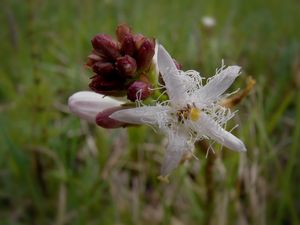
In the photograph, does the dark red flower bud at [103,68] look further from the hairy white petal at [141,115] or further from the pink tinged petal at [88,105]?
the pink tinged petal at [88,105]

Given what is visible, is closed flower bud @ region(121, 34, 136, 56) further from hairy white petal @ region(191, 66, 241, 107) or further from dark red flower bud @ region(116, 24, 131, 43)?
hairy white petal @ region(191, 66, 241, 107)

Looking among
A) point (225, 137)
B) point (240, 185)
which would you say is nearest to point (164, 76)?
point (225, 137)

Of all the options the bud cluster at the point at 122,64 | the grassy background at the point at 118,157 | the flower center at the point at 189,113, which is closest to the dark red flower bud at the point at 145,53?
the bud cluster at the point at 122,64

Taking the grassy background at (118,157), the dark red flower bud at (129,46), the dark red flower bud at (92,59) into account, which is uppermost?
the dark red flower bud at (129,46)

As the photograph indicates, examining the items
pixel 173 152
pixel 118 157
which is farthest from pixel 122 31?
pixel 118 157

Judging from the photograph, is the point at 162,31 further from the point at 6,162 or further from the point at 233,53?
the point at 6,162
